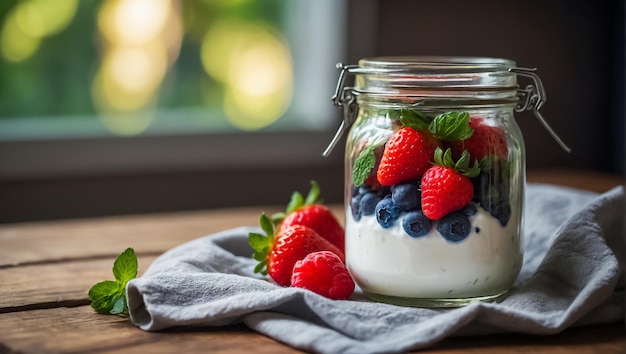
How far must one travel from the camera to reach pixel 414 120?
2.98 feet

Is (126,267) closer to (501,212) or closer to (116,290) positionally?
(116,290)

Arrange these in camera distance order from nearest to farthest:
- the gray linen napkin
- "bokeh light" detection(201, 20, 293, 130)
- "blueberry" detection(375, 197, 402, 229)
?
the gray linen napkin < "blueberry" detection(375, 197, 402, 229) < "bokeh light" detection(201, 20, 293, 130)

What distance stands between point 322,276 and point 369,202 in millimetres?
87

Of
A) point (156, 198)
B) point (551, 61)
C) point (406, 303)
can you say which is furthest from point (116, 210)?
point (406, 303)

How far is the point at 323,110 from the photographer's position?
2582mm

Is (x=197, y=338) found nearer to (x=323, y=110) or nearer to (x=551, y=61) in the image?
(x=323, y=110)

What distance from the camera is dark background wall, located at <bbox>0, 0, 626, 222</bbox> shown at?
2416 mm

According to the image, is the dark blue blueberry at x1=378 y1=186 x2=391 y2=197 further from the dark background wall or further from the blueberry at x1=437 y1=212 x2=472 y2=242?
the dark background wall

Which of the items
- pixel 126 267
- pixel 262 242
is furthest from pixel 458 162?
pixel 126 267

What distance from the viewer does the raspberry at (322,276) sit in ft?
3.01

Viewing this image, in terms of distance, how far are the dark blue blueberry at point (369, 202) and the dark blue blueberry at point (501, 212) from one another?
113 millimetres

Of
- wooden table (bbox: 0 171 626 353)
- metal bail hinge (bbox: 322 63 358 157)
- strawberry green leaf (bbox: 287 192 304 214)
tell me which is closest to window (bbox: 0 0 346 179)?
wooden table (bbox: 0 171 626 353)

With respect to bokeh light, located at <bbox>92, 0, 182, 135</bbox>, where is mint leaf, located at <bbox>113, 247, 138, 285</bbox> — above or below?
below

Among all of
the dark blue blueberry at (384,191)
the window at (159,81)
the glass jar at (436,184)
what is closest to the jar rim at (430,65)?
the glass jar at (436,184)
